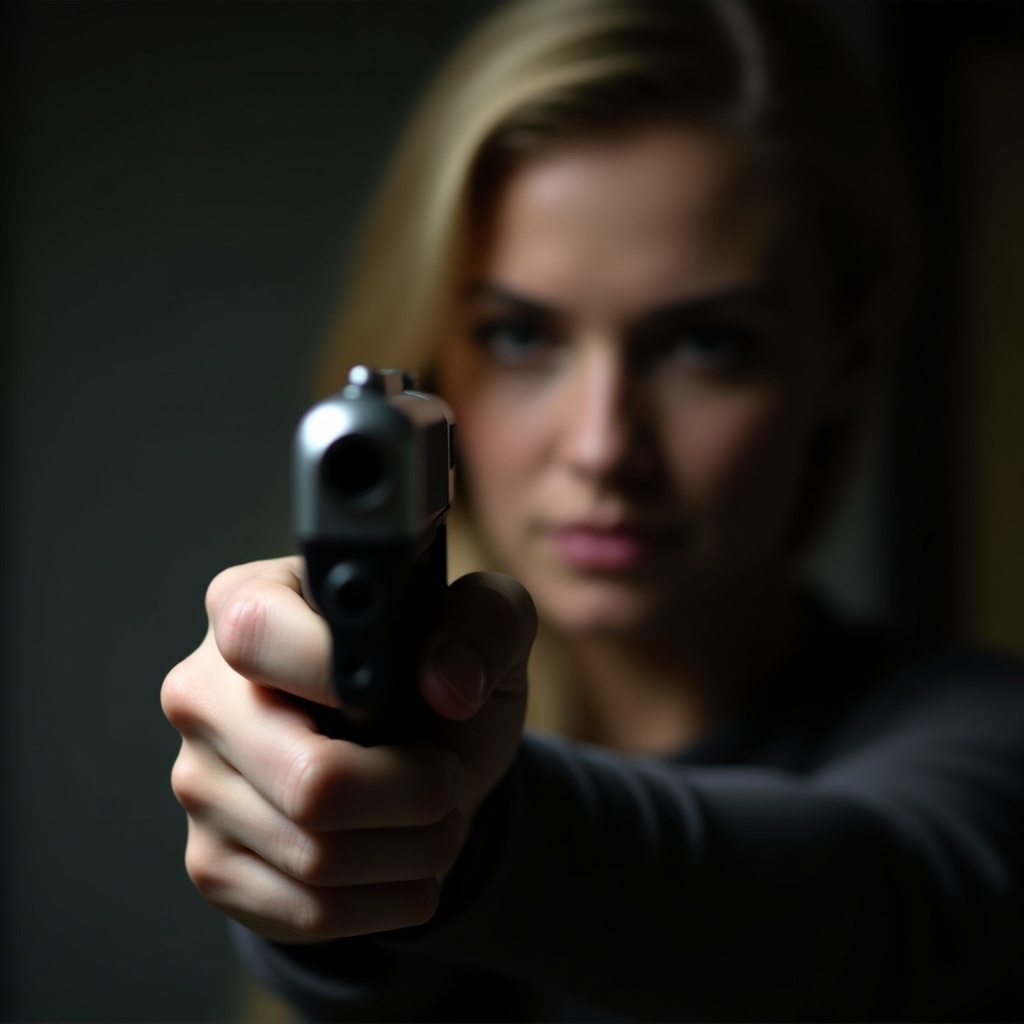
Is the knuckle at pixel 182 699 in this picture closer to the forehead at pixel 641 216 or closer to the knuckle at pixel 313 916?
the knuckle at pixel 313 916

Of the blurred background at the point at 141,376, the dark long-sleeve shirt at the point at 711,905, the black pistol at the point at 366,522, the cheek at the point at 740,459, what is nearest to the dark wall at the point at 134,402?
the blurred background at the point at 141,376

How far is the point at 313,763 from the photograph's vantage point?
0.19 metres

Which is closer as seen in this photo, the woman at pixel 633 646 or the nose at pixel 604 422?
the woman at pixel 633 646

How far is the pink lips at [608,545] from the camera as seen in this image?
0.51 m

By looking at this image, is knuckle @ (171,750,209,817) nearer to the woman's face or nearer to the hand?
the hand

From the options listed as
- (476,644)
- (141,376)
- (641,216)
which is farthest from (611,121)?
(141,376)

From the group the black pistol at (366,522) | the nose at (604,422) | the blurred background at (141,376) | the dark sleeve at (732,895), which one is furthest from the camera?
the blurred background at (141,376)

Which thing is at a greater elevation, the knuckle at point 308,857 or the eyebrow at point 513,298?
the eyebrow at point 513,298

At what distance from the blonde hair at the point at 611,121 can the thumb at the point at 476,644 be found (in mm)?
358

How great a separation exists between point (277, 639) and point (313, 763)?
0.02m

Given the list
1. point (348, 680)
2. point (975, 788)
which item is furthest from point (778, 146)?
point (348, 680)

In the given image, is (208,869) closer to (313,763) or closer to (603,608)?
(313,763)

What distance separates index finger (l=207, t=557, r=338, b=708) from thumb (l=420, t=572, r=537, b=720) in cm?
2

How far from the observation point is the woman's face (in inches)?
19.4
